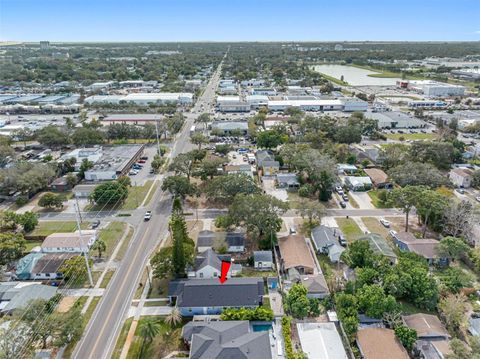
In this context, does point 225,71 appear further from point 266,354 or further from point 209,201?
point 266,354

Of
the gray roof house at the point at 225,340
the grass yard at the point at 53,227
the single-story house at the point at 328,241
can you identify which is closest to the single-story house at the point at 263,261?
the single-story house at the point at 328,241

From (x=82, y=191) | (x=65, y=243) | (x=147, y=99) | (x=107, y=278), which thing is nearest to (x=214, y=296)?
(x=107, y=278)

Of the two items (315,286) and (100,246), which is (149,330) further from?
(100,246)

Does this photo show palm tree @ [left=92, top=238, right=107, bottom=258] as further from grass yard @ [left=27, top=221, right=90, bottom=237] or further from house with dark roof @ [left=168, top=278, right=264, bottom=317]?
house with dark roof @ [left=168, top=278, right=264, bottom=317]

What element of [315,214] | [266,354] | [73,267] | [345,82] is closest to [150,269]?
[73,267]

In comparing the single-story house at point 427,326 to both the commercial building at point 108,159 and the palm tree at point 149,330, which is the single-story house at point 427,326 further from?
the commercial building at point 108,159

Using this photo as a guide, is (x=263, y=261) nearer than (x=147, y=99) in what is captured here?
Yes

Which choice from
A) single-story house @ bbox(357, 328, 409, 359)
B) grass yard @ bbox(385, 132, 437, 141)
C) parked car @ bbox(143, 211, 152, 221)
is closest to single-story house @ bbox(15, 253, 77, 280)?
parked car @ bbox(143, 211, 152, 221)
